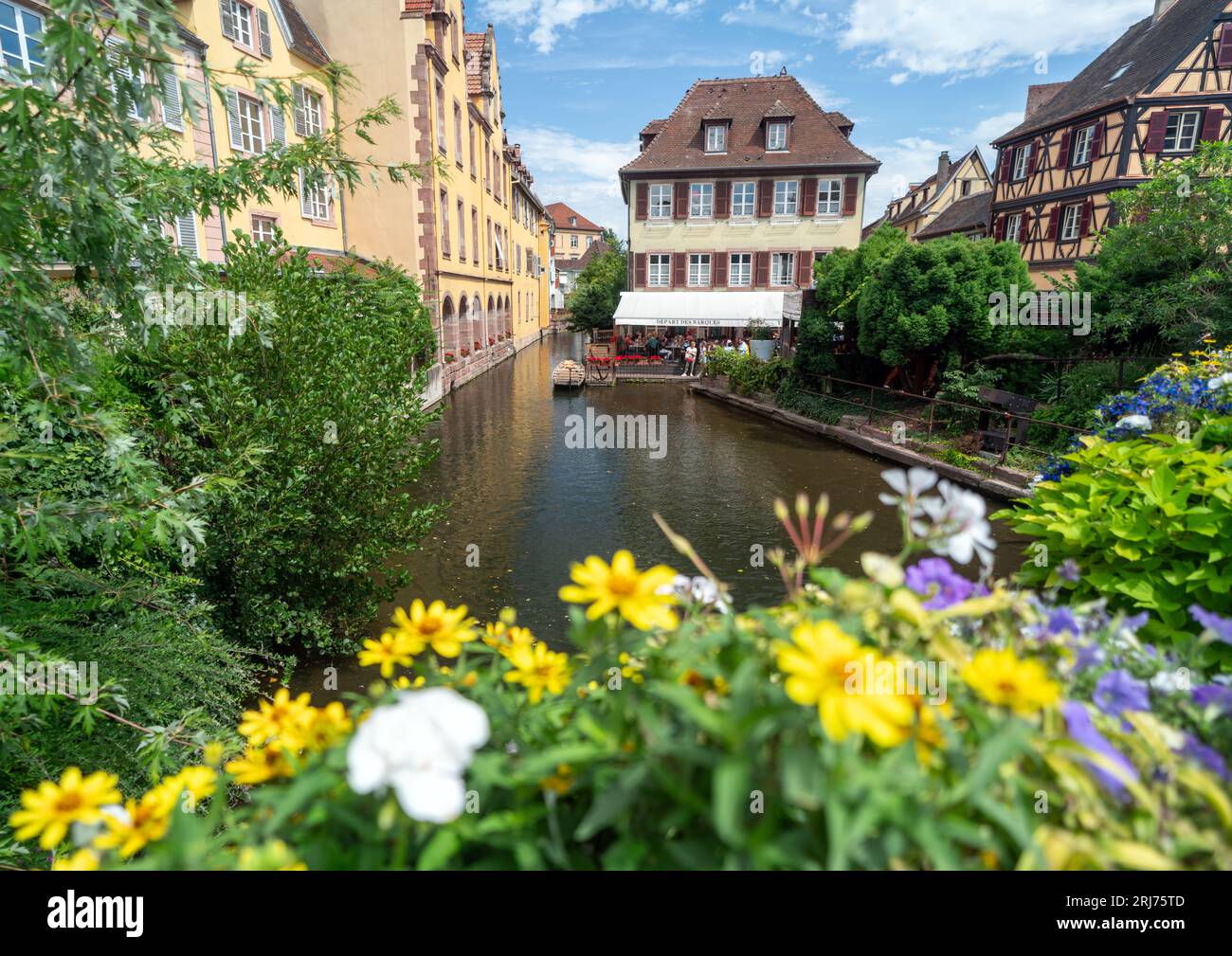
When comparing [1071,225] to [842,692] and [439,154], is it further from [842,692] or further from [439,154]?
[842,692]

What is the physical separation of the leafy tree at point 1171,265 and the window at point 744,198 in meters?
16.1

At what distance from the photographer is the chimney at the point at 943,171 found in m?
49.2

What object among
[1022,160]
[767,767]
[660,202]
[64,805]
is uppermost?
[1022,160]

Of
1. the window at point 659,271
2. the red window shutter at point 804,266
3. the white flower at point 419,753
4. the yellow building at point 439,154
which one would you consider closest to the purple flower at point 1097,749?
the white flower at point 419,753

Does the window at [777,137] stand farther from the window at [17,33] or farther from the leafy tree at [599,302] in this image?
the window at [17,33]

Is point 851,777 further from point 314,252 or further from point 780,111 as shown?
point 780,111

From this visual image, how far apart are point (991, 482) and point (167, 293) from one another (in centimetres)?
1213

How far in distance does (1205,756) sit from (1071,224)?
31.0 meters

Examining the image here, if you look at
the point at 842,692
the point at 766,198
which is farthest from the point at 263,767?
the point at 766,198

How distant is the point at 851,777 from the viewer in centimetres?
76

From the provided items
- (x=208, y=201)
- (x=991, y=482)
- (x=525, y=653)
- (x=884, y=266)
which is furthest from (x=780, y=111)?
(x=525, y=653)

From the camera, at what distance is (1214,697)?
1.08 m

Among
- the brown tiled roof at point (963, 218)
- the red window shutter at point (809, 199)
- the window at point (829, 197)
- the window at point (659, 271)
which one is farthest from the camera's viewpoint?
the brown tiled roof at point (963, 218)

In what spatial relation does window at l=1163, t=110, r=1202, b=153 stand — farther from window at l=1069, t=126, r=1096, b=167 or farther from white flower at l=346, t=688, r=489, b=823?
white flower at l=346, t=688, r=489, b=823
